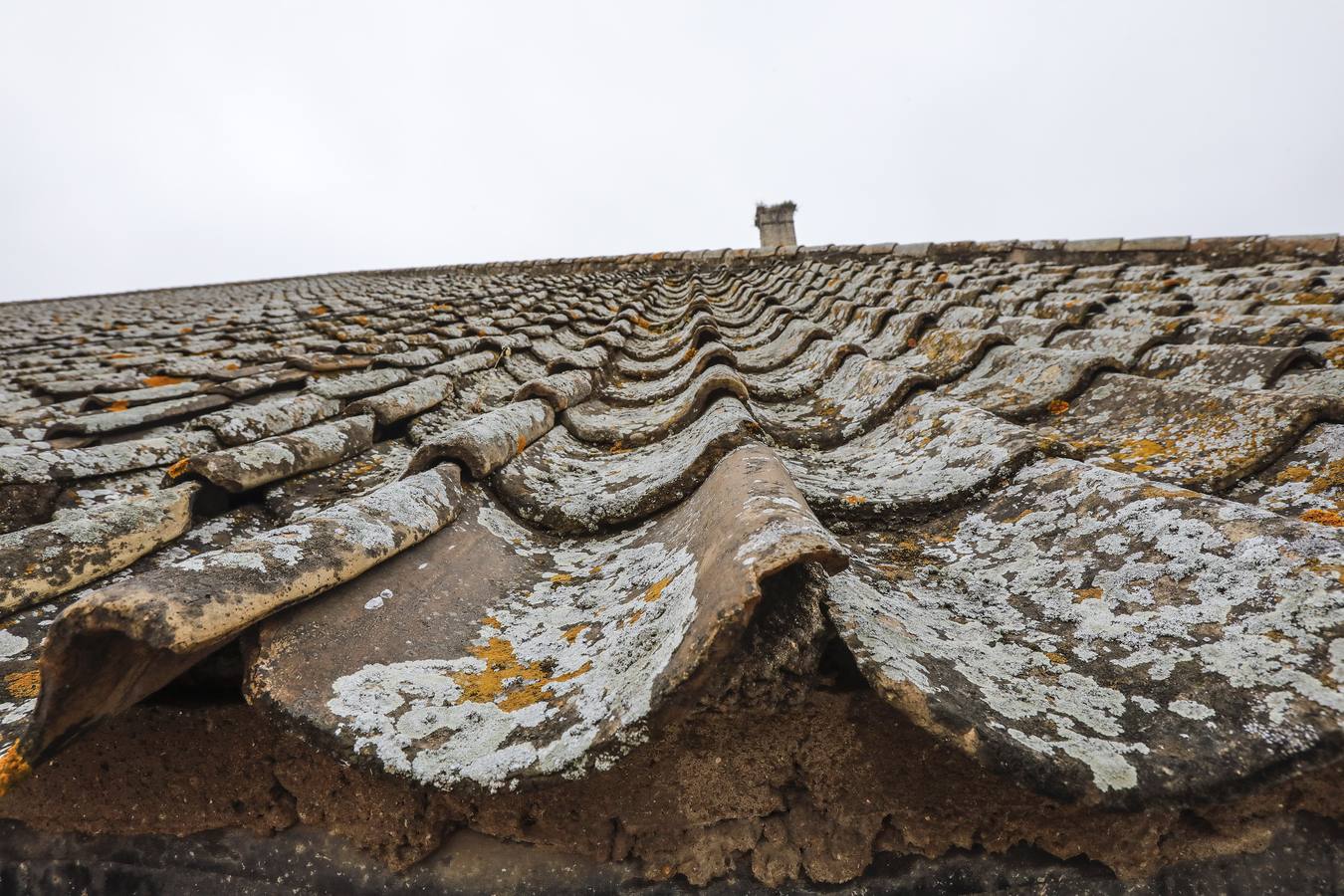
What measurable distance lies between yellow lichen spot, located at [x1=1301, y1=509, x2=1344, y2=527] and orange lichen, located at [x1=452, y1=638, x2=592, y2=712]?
1173 mm

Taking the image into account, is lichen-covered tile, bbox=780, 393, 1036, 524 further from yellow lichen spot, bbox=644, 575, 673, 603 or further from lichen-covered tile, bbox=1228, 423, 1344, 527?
yellow lichen spot, bbox=644, 575, 673, 603

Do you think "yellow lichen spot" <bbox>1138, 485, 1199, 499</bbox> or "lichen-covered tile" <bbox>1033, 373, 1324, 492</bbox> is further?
"lichen-covered tile" <bbox>1033, 373, 1324, 492</bbox>

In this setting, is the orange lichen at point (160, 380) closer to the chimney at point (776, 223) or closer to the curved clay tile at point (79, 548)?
the curved clay tile at point (79, 548)

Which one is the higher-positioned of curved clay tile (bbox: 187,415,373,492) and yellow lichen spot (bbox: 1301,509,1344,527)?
yellow lichen spot (bbox: 1301,509,1344,527)

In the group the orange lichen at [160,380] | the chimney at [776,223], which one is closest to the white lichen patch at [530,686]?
the orange lichen at [160,380]

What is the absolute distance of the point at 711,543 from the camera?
961mm

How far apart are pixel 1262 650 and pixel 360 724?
1062 mm

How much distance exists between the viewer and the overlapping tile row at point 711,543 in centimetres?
72

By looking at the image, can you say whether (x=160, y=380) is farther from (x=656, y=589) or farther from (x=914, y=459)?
(x=914, y=459)

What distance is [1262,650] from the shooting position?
2.50 ft

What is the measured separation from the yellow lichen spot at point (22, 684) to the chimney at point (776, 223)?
9607mm

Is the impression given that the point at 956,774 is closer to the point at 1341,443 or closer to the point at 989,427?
the point at 989,427


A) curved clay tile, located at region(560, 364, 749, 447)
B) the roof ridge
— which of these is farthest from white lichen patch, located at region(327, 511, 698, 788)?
the roof ridge

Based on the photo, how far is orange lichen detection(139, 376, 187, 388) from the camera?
2.78 meters
